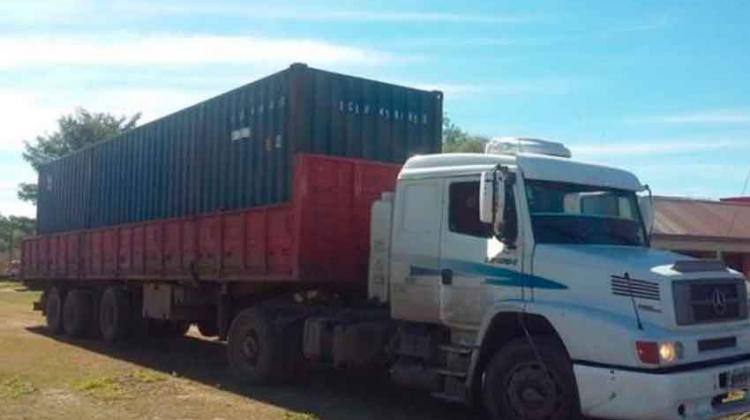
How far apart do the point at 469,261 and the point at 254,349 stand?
4202mm

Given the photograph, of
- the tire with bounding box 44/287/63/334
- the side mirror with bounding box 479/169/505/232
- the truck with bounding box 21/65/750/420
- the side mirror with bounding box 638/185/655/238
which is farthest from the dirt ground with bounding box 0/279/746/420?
the tire with bounding box 44/287/63/334

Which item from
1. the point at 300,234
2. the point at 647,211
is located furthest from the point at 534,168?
the point at 300,234

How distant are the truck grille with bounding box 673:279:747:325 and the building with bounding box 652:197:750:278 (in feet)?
58.0

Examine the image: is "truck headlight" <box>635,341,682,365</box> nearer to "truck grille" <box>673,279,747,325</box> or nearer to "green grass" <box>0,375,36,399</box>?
"truck grille" <box>673,279,747,325</box>

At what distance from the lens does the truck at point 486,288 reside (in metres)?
7.23

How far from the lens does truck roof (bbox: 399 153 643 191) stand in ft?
27.4

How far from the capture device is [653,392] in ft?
22.6

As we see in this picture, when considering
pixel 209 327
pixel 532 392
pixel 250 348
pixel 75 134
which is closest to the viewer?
pixel 532 392

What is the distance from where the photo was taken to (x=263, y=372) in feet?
36.8

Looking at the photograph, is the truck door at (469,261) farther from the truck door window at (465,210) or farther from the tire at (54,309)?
the tire at (54,309)

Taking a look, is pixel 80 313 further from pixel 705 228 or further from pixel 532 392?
pixel 705 228

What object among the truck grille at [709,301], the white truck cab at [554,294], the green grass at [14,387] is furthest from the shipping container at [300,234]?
the truck grille at [709,301]

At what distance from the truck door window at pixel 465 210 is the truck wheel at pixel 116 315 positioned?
9.91 m

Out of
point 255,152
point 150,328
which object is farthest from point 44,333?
point 255,152
